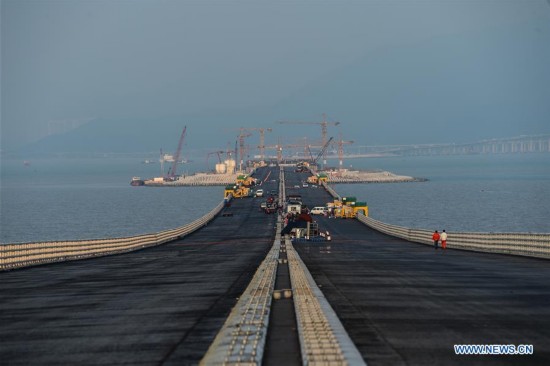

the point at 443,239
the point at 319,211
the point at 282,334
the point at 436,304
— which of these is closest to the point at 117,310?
the point at 282,334

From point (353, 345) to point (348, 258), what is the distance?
30.8 metres

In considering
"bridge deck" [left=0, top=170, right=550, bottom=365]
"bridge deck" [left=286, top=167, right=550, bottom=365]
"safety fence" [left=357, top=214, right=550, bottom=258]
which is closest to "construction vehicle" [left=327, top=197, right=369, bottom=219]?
"safety fence" [left=357, top=214, right=550, bottom=258]

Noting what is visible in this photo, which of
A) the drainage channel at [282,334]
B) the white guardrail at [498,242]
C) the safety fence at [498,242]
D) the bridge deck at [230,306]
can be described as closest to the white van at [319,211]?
the white guardrail at [498,242]

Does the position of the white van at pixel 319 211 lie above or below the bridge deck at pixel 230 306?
above

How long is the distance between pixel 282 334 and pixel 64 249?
35.8 m

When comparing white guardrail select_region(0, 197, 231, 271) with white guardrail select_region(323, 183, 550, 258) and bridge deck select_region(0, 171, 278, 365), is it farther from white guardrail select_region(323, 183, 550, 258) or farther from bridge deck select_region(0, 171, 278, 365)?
white guardrail select_region(323, 183, 550, 258)

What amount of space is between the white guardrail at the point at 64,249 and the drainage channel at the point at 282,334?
21.0 metres

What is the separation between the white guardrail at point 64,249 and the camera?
43.0m

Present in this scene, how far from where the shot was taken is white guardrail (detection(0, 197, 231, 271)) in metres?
43.0

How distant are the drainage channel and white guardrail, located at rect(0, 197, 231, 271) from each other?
21016 millimetres

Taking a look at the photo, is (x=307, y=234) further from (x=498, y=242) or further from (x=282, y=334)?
(x=282, y=334)

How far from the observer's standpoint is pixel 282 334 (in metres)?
18.0

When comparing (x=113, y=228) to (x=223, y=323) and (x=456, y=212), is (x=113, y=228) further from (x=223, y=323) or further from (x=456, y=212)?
(x=223, y=323)

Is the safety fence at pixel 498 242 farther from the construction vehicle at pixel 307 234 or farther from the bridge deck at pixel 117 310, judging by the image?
the bridge deck at pixel 117 310
